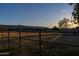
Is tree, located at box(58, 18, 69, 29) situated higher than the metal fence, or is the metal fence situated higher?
tree, located at box(58, 18, 69, 29)

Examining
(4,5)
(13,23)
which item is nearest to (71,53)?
(13,23)

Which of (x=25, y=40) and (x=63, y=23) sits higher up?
(x=63, y=23)

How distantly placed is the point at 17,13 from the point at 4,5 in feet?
1.00

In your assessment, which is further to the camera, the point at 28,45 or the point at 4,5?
the point at 28,45

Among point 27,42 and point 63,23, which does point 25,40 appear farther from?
point 63,23

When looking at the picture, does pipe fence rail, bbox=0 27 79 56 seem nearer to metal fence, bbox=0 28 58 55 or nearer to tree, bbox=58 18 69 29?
metal fence, bbox=0 28 58 55

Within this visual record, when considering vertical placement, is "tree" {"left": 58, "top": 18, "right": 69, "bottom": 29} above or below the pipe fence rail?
above

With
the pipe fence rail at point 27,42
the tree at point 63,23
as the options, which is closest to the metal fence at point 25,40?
the pipe fence rail at point 27,42

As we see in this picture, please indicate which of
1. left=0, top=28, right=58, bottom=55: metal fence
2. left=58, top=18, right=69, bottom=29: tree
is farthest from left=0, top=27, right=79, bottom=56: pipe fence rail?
left=58, top=18, right=69, bottom=29: tree

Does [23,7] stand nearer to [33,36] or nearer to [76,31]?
[33,36]

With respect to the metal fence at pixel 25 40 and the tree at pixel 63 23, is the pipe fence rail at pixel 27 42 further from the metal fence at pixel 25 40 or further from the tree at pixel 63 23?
the tree at pixel 63 23

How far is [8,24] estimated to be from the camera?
462 centimetres

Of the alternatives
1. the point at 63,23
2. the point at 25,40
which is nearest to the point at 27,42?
the point at 25,40

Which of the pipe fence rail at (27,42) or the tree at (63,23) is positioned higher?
the tree at (63,23)
